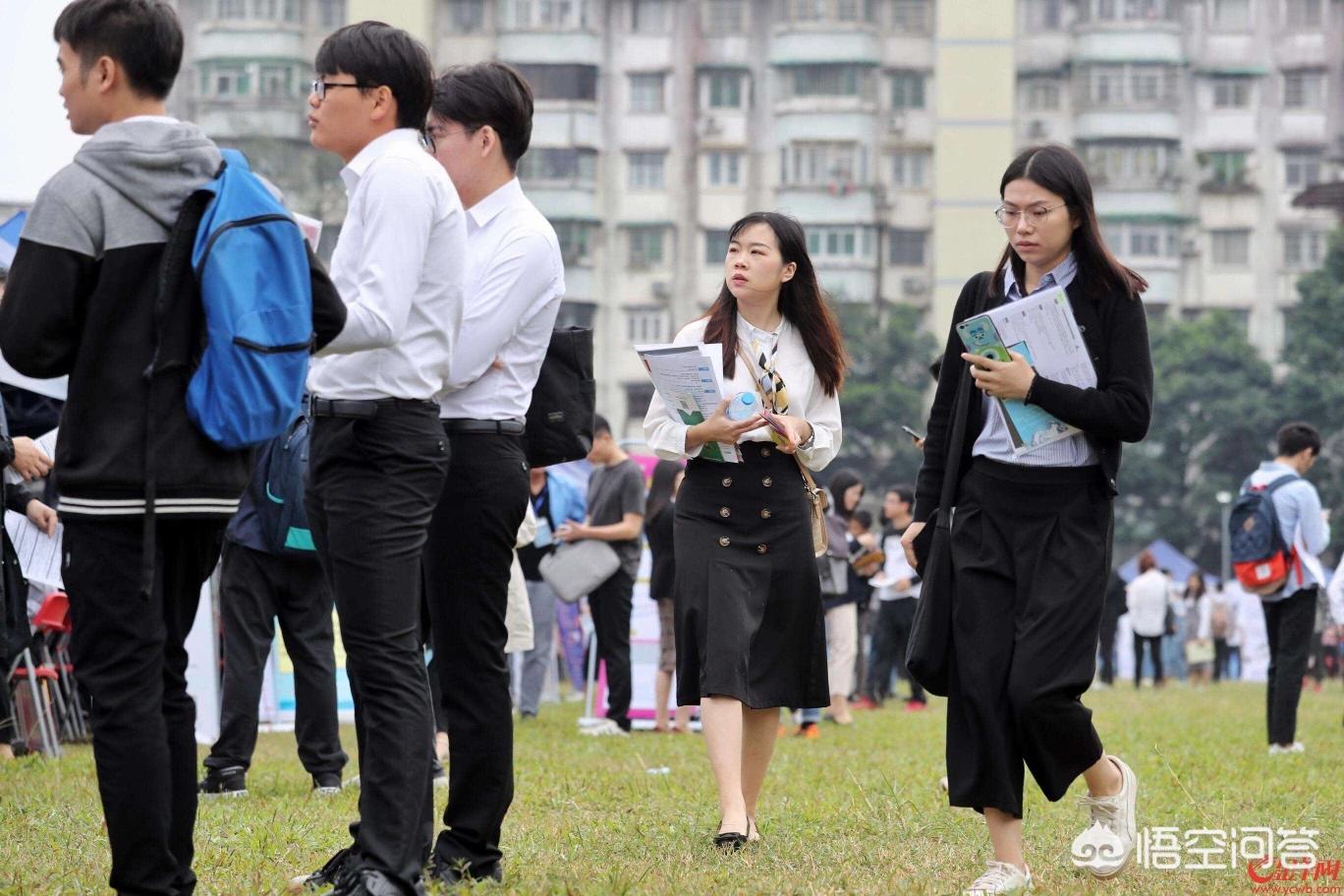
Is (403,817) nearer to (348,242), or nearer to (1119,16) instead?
(348,242)

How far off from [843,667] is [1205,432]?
177 ft

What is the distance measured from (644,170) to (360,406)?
233ft

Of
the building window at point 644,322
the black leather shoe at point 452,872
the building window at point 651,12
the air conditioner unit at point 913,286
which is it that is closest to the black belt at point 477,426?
the black leather shoe at point 452,872

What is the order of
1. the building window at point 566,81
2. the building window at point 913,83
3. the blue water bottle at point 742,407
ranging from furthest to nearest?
the building window at point 913,83, the building window at point 566,81, the blue water bottle at point 742,407

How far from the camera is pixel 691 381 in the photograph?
664 cm

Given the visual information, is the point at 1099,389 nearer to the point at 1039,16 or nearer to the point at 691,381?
the point at 691,381

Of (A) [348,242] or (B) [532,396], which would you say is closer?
(A) [348,242]

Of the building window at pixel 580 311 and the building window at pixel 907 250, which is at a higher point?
the building window at pixel 907 250

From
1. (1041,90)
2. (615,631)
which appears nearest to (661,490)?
(615,631)

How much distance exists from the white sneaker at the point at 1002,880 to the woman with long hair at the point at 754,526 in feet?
3.85

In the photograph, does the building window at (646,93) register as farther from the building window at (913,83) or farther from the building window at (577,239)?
the building window at (913,83)

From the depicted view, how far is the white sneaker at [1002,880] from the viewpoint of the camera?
17.9 ft

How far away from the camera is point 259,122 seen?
236 ft

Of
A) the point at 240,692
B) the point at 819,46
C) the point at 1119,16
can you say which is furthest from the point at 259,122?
the point at 240,692
